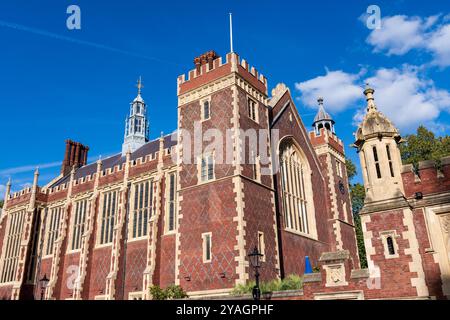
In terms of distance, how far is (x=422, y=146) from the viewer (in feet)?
125

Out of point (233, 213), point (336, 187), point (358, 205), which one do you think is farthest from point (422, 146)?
point (233, 213)

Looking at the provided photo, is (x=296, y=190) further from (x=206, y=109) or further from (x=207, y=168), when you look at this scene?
(x=206, y=109)

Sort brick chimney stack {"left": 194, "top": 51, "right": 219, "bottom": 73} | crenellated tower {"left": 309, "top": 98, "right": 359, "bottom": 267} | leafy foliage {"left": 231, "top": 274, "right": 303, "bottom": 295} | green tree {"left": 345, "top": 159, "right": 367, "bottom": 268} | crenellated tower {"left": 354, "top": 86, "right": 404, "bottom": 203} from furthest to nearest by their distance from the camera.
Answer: green tree {"left": 345, "top": 159, "right": 367, "bottom": 268}
crenellated tower {"left": 309, "top": 98, "right": 359, "bottom": 267}
brick chimney stack {"left": 194, "top": 51, "right": 219, "bottom": 73}
leafy foliage {"left": 231, "top": 274, "right": 303, "bottom": 295}
crenellated tower {"left": 354, "top": 86, "right": 404, "bottom": 203}

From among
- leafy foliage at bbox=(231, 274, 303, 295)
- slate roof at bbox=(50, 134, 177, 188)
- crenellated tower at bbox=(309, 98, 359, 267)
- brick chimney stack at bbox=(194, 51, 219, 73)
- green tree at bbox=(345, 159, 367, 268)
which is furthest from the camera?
green tree at bbox=(345, 159, 367, 268)

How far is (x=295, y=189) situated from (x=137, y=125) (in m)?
24.3

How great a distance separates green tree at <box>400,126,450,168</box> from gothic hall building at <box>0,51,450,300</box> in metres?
10.2

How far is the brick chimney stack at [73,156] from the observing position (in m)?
40.8

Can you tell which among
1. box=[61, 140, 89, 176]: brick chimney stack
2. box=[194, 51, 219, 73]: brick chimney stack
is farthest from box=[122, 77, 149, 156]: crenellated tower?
box=[194, 51, 219, 73]: brick chimney stack

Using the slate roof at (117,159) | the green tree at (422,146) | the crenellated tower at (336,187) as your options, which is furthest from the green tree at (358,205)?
the slate roof at (117,159)

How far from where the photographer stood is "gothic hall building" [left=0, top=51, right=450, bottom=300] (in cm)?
1244

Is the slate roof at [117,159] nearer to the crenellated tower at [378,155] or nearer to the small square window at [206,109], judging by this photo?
the small square window at [206,109]

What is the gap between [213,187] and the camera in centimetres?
2014

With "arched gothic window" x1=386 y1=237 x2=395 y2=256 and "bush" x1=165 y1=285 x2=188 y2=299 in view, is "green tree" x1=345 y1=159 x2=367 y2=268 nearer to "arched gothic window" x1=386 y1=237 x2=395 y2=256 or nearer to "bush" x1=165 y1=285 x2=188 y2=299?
"bush" x1=165 y1=285 x2=188 y2=299
